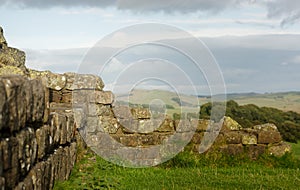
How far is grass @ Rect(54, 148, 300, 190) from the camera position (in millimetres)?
10772

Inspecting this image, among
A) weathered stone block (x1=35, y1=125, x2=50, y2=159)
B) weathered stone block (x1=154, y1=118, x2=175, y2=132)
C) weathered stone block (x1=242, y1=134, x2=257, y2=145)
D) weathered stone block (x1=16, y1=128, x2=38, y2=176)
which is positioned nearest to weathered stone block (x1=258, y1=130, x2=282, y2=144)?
weathered stone block (x1=242, y1=134, x2=257, y2=145)

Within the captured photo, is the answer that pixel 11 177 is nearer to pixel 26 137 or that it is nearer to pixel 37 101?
pixel 26 137

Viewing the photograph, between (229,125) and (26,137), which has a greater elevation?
(26,137)

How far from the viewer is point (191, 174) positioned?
495 inches

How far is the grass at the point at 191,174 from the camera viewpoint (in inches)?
424

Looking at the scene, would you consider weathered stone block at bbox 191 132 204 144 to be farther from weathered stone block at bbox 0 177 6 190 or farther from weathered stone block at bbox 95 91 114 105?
weathered stone block at bbox 0 177 6 190

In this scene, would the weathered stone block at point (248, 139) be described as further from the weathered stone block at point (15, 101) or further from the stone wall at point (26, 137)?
the weathered stone block at point (15, 101)

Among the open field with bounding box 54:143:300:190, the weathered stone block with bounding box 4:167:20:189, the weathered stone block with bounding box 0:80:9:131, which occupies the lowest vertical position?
the open field with bounding box 54:143:300:190

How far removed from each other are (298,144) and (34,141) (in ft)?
54.2

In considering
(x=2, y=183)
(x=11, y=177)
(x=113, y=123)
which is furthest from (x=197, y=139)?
(x=2, y=183)

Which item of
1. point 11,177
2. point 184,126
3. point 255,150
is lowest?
point 255,150

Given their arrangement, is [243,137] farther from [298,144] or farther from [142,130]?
[298,144]

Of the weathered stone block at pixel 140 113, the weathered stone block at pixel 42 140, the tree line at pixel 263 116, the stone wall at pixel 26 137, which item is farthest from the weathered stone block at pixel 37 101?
the tree line at pixel 263 116

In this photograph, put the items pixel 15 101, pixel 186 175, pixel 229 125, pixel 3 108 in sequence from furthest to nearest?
pixel 229 125 → pixel 186 175 → pixel 15 101 → pixel 3 108
